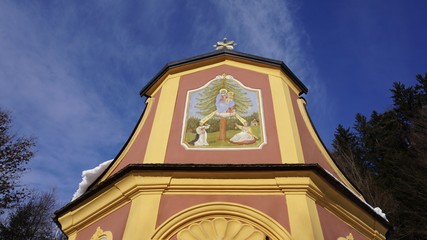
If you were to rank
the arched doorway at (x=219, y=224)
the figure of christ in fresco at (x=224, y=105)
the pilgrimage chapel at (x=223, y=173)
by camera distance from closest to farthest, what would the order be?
the arched doorway at (x=219, y=224)
the pilgrimage chapel at (x=223, y=173)
the figure of christ in fresco at (x=224, y=105)

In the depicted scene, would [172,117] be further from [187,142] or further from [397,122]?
[397,122]

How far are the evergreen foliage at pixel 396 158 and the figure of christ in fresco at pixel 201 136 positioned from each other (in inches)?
314

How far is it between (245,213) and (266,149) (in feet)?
4.97

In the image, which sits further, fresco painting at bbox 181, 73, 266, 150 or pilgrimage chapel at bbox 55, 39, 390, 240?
fresco painting at bbox 181, 73, 266, 150

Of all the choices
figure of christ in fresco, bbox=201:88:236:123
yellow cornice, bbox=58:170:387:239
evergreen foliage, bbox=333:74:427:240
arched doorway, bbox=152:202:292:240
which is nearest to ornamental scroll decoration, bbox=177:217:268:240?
arched doorway, bbox=152:202:292:240

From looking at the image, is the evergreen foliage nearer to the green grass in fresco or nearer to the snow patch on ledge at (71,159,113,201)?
the green grass in fresco

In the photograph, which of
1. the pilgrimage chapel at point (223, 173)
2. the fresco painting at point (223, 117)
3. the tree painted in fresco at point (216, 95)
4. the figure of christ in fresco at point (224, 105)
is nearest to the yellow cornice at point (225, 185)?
the pilgrimage chapel at point (223, 173)

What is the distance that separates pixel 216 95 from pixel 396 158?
1602cm

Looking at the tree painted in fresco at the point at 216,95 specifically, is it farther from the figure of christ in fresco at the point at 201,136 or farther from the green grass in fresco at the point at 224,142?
the figure of christ in fresco at the point at 201,136

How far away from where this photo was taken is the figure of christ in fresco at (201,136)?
7680 millimetres

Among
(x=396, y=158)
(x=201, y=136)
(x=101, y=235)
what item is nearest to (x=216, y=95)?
(x=201, y=136)

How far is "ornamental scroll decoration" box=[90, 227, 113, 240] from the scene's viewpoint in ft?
22.6

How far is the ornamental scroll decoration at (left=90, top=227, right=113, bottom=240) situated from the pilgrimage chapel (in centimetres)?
2

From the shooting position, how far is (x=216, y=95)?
893 centimetres
